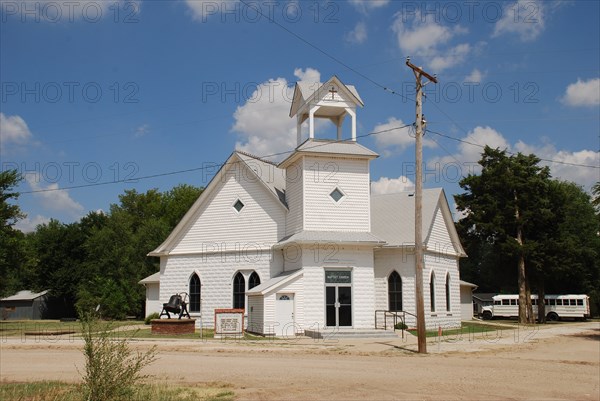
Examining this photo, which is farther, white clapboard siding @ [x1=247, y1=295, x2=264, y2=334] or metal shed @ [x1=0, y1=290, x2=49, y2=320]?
metal shed @ [x1=0, y1=290, x2=49, y2=320]

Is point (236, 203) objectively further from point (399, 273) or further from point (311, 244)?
point (399, 273)

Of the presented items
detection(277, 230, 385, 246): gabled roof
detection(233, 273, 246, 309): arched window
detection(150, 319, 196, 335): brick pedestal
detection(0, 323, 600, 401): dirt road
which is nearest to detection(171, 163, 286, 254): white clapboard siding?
detection(233, 273, 246, 309): arched window

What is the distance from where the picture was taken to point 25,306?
2435 inches

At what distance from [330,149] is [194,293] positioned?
1108 cm

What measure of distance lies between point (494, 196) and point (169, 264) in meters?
24.2

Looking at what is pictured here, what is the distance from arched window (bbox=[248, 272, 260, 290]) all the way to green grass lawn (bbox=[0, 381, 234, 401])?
60.2 ft

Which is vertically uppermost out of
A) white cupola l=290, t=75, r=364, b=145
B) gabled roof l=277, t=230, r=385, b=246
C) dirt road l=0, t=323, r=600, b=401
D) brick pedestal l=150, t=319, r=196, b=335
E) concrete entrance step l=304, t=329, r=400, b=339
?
white cupola l=290, t=75, r=364, b=145

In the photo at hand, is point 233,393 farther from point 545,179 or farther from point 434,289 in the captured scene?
point 545,179

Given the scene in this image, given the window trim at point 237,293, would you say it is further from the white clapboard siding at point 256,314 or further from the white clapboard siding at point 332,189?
the white clapboard siding at point 332,189

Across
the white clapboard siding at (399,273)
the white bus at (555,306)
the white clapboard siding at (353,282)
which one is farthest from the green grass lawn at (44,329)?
the white bus at (555,306)

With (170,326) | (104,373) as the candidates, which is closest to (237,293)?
(170,326)

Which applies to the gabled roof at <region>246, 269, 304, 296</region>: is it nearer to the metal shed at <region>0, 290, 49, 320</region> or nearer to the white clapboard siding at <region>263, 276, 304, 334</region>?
the white clapboard siding at <region>263, 276, 304, 334</region>

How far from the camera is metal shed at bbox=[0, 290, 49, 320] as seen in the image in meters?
61.0

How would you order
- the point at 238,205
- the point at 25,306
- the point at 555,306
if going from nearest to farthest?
the point at 238,205, the point at 555,306, the point at 25,306
